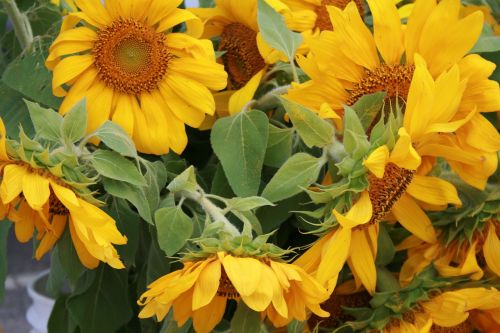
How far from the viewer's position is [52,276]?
62 centimetres

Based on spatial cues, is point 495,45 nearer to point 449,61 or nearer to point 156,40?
point 449,61

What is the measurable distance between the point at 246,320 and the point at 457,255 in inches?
5.9

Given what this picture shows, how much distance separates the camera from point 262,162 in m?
0.47

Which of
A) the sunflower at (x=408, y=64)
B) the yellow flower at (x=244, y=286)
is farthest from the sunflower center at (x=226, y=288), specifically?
the sunflower at (x=408, y=64)

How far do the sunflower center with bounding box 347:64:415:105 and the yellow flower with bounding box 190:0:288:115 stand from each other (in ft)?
0.19

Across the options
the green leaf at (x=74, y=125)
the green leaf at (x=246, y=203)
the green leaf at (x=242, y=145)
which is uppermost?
the green leaf at (x=74, y=125)

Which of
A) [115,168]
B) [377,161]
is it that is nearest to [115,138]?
[115,168]

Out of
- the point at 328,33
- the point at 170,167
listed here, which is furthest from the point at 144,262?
the point at 328,33

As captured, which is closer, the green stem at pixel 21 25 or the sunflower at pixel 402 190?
the sunflower at pixel 402 190

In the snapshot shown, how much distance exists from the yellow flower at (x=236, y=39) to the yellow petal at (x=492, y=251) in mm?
152

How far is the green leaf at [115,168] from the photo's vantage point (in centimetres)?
41

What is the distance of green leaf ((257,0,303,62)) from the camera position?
475mm

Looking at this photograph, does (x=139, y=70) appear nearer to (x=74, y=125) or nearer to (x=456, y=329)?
(x=74, y=125)

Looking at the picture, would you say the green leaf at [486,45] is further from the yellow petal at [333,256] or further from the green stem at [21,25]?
the green stem at [21,25]
